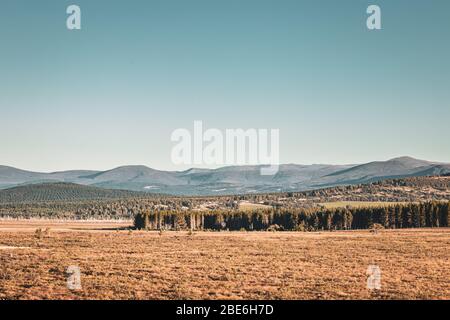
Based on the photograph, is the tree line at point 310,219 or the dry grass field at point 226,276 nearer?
the dry grass field at point 226,276

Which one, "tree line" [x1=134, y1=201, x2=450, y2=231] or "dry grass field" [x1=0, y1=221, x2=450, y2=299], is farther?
"tree line" [x1=134, y1=201, x2=450, y2=231]

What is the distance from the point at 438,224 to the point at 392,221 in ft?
39.2

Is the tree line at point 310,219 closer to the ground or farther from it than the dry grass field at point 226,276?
closer to the ground

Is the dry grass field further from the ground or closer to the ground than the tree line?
further from the ground

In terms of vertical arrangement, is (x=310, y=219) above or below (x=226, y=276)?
below

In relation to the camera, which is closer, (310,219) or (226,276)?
(226,276)
